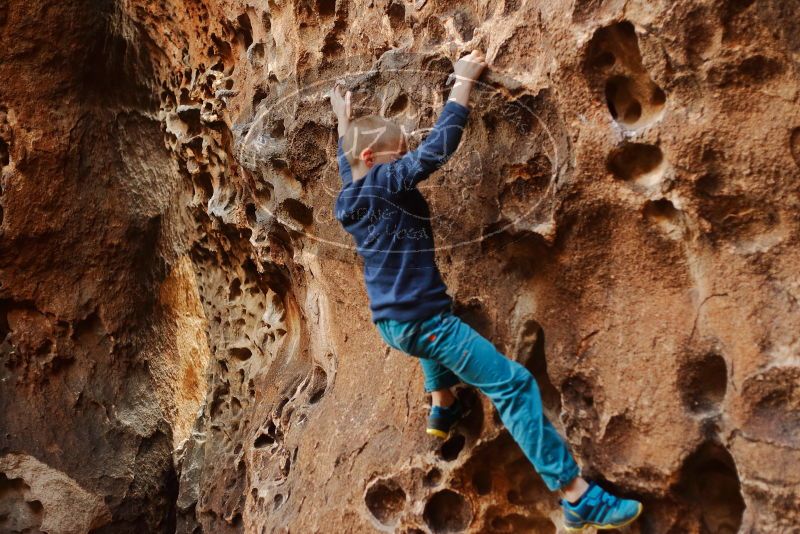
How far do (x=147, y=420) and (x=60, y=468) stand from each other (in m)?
0.40

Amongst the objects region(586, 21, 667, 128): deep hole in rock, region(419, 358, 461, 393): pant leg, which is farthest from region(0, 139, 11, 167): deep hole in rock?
region(586, 21, 667, 128): deep hole in rock

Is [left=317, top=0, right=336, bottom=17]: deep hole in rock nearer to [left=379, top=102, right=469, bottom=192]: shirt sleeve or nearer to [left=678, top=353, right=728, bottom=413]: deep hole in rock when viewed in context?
[left=379, top=102, right=469, bottom=192]: shirt sleeve

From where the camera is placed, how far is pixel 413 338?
1937 millimetres

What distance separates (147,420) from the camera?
3625mm

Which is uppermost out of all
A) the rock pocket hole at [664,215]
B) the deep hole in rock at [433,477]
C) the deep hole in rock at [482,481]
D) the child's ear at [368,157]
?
the rock pocket hole at [664,215]

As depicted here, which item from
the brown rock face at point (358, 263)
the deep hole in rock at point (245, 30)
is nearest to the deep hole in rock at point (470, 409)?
the brown rock face at point (358, 263)

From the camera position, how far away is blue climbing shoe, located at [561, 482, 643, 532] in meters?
1.82

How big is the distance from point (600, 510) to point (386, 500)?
A: 0.63 meters

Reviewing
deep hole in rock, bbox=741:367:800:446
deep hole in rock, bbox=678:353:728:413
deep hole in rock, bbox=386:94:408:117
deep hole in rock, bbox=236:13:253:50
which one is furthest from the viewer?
deep hole in rock, bbox=236:13:253:50

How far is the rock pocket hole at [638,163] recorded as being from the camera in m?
1.85

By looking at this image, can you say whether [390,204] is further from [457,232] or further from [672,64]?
[672,64]

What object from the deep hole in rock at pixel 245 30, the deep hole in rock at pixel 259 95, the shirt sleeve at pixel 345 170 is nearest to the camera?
the shirt sleeve at pixel 345 170

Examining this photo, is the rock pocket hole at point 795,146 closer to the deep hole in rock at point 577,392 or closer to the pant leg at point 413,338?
the deep hole in rock at point 577,392

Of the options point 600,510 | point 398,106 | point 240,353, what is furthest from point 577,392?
point 240,353
